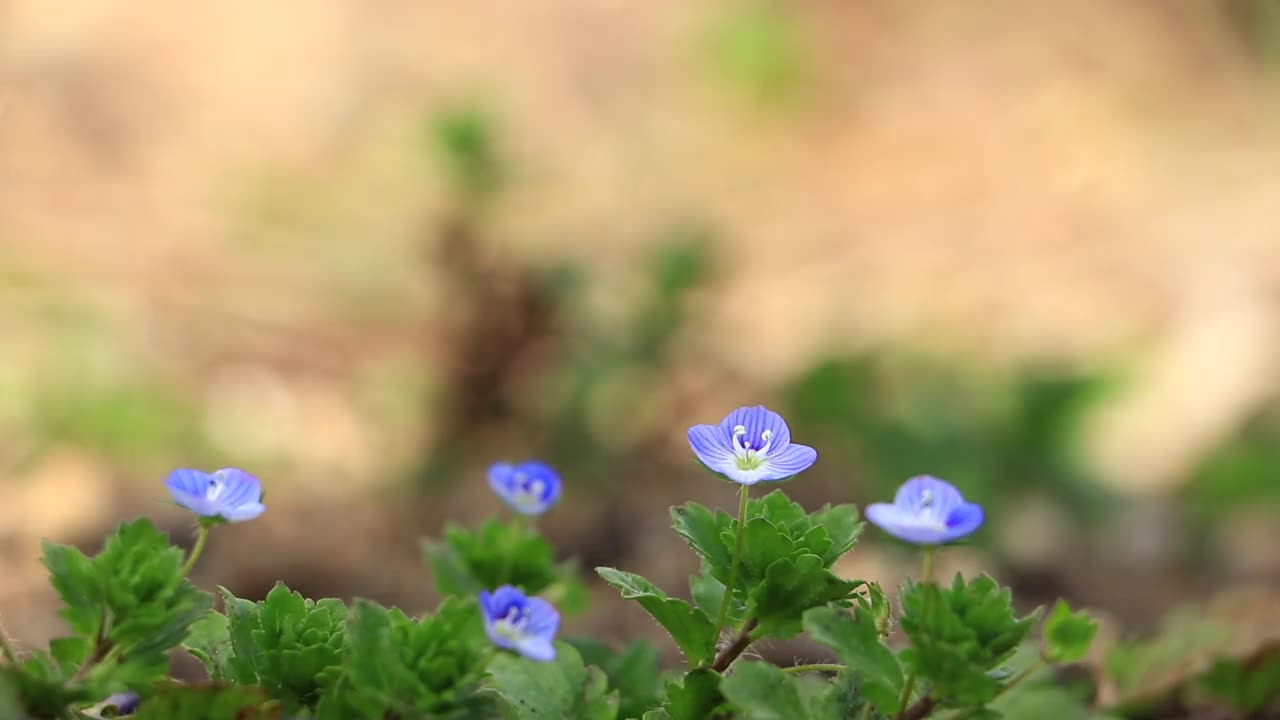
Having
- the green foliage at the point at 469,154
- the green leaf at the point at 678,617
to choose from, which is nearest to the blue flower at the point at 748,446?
the green leaf at the point at 678,617

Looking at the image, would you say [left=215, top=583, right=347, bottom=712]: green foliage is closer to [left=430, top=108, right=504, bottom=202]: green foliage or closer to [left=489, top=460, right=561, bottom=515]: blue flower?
[left=489, top=460, right=561, bottom=515]: blue flower

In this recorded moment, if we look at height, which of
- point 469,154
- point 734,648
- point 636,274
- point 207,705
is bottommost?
point 207,705

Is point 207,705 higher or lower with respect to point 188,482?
lower

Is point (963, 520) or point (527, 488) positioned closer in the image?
point (963, 520)

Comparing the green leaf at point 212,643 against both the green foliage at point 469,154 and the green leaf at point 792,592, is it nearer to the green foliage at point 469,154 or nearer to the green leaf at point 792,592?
the green leaf at point 792,592

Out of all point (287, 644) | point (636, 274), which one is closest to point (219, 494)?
point (287, 644)

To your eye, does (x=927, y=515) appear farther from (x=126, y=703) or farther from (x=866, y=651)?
(x=126, y=703)

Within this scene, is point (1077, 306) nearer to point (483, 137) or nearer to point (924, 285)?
point (924, 285)
